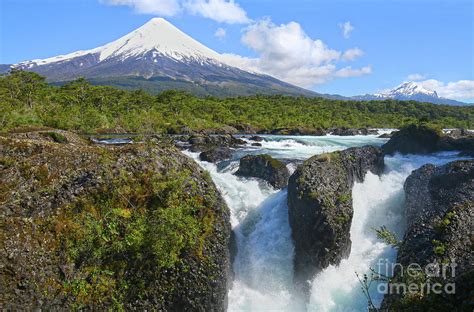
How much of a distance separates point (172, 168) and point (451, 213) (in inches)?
377

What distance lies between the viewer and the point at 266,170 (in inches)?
834

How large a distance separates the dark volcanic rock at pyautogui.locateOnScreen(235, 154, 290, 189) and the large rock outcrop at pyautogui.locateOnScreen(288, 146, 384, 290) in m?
3.68

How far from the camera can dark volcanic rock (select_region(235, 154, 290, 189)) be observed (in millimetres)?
20688

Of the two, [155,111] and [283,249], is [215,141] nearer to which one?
[283,249]

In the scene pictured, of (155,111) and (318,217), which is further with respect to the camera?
(155,111)

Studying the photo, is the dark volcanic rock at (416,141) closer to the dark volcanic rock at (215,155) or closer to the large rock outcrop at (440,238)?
the large rock outcrop at (440,238)

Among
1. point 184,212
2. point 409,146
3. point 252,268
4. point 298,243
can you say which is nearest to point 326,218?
point 298,243

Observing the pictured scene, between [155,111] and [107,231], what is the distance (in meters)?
67.0

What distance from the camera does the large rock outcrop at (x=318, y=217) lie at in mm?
14133

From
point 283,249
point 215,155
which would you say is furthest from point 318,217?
point 215,155

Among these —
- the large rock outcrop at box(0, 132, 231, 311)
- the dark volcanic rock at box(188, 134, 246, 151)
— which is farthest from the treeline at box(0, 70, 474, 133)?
the large rock outcrop at box(0, 132, 231, 311)

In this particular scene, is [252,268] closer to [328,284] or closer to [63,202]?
[328,284]

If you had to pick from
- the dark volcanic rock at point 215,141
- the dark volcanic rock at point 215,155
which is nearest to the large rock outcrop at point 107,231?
the dark volcanic rock at point 215,155

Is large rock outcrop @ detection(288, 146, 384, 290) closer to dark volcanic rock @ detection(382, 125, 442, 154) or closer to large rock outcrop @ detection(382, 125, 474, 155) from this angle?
dark volcanic rock @ detection(382, 125, 442, 154)
